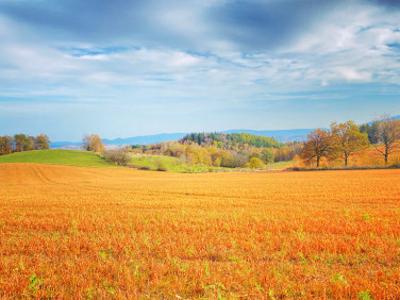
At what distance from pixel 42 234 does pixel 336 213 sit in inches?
592

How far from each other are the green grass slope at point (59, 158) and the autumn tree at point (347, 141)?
2888 inches

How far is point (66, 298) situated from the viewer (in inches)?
266

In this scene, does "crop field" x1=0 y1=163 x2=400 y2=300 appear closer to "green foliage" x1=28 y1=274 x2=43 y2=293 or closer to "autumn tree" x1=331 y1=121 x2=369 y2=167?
"green foliage" x1=28 y1=274 x2=43 y2=293

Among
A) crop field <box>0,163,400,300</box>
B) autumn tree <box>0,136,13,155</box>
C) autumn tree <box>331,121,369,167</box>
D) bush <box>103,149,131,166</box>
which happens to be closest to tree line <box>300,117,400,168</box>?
autumn tree <box>331,121,369,167</box>

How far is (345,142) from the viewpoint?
7944 cm

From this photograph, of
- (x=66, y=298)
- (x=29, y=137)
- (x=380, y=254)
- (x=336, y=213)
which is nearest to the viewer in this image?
(x=66, y=298)

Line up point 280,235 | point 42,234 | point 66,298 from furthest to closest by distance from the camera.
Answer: point 42,234 → point 280,235 → point 66,298

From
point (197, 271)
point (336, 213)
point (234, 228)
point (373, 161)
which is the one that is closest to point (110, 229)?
point (234, 228)

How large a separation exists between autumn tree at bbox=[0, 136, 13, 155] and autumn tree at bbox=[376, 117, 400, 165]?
142824 mm

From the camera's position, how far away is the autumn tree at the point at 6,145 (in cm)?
13544

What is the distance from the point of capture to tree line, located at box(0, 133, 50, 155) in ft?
449

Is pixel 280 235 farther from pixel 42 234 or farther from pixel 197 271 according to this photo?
pixel 42 234

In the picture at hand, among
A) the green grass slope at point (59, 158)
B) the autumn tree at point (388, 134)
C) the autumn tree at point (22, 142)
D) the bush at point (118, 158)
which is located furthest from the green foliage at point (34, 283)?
the autumn tree at point (22, 142)

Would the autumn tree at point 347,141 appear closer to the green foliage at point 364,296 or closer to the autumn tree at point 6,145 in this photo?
the green foliage at point 364,296
